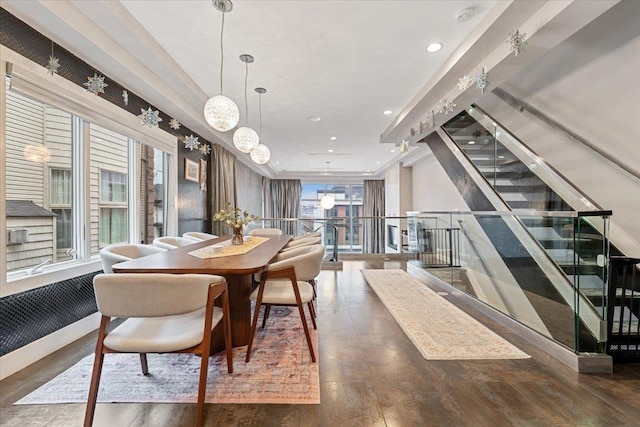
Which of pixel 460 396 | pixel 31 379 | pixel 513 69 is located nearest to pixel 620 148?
pixel 513 69

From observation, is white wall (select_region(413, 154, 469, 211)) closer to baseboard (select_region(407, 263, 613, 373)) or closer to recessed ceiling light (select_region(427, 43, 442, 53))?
baseboard (select_region(407, 263, 613, 373))

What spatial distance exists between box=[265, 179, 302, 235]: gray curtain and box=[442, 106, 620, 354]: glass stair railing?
25.8 feet

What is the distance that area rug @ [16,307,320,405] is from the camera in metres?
1.75

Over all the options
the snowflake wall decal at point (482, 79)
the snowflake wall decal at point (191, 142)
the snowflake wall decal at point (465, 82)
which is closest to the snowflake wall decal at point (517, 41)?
the snowflake wall decal at point (482, 79)

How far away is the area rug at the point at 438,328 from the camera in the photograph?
7.56ft

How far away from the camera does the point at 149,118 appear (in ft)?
11.9

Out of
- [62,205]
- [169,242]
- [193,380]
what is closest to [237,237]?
[169,242]

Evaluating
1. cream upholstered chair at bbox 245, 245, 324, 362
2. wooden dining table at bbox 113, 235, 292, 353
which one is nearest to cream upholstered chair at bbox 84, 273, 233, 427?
wooden dining table at bbox 113, 235, 292, 353

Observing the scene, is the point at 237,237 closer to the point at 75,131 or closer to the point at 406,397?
the point at 75,131

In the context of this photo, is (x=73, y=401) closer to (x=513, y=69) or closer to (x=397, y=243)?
(x=513, y=69)

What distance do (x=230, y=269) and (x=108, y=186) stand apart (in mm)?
2454

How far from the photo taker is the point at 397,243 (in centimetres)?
925

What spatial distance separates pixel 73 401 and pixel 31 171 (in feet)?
5.87

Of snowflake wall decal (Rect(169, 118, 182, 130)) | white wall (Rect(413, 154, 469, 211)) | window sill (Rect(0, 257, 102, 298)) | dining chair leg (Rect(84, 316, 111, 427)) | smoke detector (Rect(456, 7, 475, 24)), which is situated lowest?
dining chair leg (Rect(84, 316, 111, 427))
